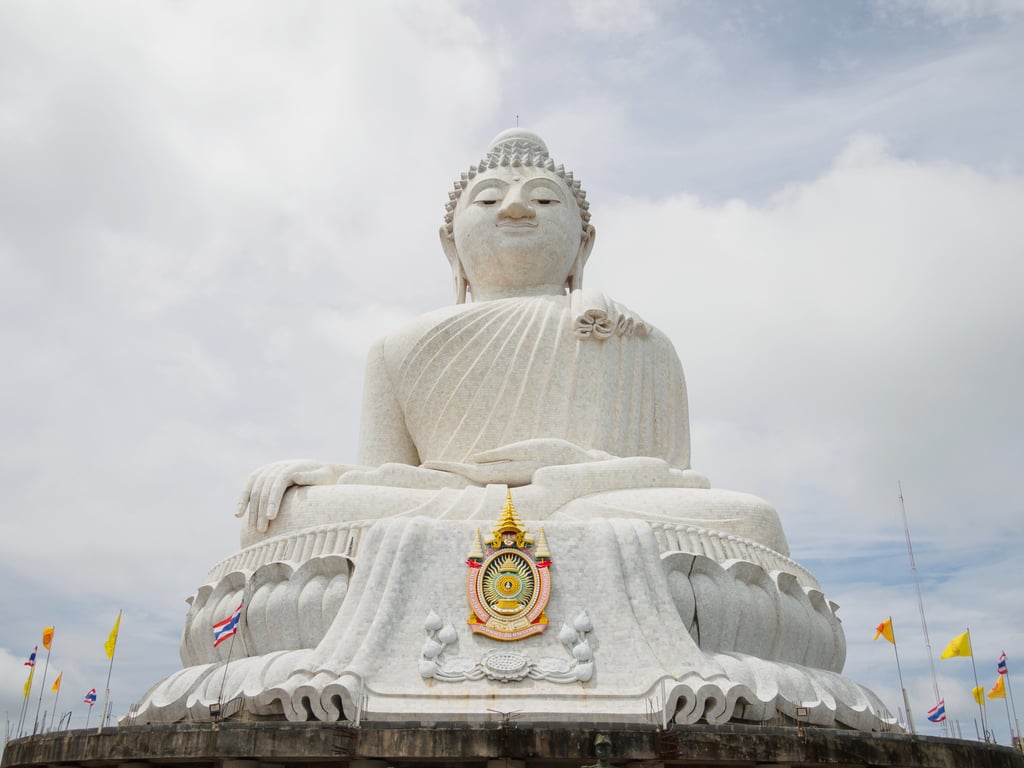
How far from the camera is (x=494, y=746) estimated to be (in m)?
6.97

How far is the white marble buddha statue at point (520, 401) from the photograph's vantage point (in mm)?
10039

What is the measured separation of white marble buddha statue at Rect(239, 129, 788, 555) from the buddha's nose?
2cm

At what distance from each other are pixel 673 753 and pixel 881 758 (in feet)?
5.18

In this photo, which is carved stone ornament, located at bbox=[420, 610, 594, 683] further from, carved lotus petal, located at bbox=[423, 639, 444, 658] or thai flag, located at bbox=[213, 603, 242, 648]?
thai flag, located at bbox=[213, 603, 242, 648]

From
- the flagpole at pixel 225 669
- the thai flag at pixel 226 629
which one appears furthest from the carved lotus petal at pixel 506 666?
the thai flag at pixel 226 629

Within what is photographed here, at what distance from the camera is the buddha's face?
13234 mm

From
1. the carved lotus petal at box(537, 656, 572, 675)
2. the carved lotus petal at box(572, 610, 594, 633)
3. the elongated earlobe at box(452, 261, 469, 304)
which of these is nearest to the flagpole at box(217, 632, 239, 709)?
the carved lotus petal at box(537, 656, 572, 675)

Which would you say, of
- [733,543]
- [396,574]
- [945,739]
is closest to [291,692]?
[396,574]

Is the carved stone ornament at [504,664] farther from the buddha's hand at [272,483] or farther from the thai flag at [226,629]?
the buddha's hand at [272,483]

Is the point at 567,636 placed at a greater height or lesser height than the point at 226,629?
lesser

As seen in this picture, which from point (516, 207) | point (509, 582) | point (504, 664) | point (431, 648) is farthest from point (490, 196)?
point (504, 664)

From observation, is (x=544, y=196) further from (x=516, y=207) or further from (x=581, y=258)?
(x=581, y=258)

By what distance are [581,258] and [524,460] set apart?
448cm

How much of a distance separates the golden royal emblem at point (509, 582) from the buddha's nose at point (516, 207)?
5289mm
